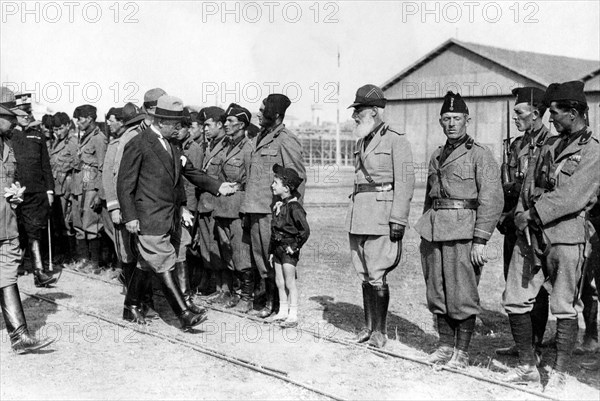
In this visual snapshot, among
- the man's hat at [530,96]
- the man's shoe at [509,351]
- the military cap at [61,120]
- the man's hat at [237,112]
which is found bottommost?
the man's shoe at [509,351]

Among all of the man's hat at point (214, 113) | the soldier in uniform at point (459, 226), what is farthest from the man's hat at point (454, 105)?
the man's hat at point (214, 113)

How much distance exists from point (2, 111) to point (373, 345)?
4161mm

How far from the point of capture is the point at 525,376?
5.26m

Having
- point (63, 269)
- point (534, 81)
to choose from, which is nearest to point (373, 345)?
point (63, 269)

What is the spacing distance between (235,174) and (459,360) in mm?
3512

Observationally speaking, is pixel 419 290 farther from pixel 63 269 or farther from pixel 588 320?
pixel 63 269

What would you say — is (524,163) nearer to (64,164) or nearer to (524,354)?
(524,354)

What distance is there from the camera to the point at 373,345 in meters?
6.28

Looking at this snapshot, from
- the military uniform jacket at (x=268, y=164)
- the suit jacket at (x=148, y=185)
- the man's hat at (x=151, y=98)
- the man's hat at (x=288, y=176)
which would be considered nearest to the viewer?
the suit jacket at (x=148, y=185)

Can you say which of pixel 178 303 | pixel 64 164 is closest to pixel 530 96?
pixel 178 303

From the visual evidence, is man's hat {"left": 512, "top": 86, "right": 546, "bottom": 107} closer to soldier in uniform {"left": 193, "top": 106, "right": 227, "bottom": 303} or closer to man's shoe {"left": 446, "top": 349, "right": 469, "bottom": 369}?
man's shoe {"left": 446, "top": 349, "right": 469, "bottom": 369}

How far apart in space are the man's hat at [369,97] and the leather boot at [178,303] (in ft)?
8.11

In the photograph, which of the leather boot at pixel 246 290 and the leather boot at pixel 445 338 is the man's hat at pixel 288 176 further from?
the leather boot at pixel 445 338

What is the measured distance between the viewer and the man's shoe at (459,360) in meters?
5.62
